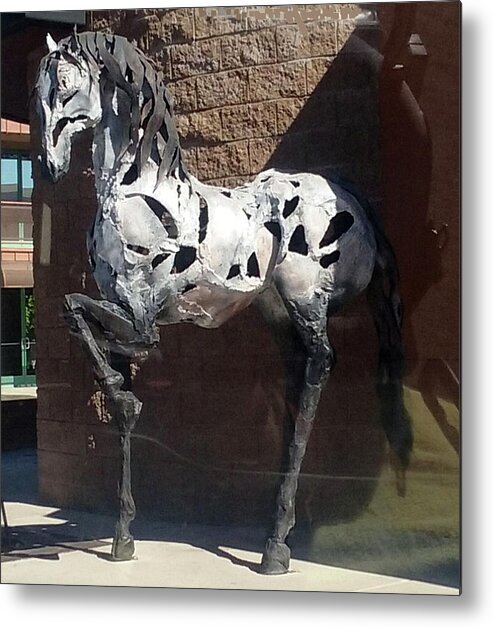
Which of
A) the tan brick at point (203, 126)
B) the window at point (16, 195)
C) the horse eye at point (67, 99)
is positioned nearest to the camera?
the horse eye at point (67, 99)

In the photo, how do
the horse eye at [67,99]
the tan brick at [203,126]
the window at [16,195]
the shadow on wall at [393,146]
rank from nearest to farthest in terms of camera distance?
the shadow on wall at [393,146], the horse eye at [67,99], the tan brick at [203,126], the window at [16,195]

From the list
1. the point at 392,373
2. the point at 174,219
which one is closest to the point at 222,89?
the point at 174,219

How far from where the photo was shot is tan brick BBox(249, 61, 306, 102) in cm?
400

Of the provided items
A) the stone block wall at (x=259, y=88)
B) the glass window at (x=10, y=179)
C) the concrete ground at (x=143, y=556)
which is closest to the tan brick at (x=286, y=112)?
the stone block wall at (x=259, y=88)

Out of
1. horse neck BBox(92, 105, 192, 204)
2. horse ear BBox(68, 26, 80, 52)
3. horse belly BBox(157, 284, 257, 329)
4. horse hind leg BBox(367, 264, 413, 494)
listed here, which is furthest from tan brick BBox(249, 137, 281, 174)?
horse ear BBox(68, 26, 80, 52)

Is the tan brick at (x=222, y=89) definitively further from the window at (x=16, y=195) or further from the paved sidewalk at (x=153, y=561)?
the paved sidewalk at (x=153, y=561)

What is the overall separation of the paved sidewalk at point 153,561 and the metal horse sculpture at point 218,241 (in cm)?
10

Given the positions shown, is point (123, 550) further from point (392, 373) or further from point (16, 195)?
point (16, 195)

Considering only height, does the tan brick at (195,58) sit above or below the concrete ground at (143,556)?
above

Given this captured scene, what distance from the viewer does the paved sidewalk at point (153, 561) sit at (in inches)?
155

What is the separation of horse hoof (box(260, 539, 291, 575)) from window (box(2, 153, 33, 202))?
1481 mm

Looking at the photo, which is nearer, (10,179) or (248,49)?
(248,49)

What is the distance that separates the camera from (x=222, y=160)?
408 cm

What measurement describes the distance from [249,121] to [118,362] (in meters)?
0.94
